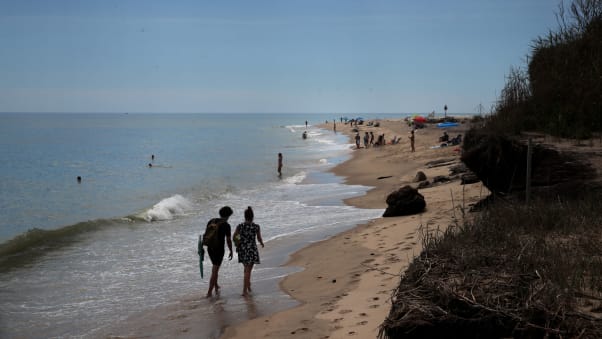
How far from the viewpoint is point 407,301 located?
4676 millimetres

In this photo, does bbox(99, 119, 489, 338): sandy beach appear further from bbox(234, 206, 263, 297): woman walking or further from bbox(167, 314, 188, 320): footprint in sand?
bbox(234, 206, 263, 297): woman walking

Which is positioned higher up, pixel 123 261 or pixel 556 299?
pixel 556 299

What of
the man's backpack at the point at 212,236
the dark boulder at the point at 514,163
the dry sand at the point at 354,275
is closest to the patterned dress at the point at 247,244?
the man's backpack at the point at 212,236

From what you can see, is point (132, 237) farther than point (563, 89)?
Yes

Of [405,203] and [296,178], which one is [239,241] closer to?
[405,203]

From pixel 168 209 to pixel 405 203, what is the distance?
1064cm

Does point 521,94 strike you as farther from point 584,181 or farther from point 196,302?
point 196,302

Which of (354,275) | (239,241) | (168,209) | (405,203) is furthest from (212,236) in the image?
(168,209)

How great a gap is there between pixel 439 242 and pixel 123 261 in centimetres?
961

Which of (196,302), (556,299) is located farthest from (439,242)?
(196,302)

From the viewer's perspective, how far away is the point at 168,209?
69.2 ft

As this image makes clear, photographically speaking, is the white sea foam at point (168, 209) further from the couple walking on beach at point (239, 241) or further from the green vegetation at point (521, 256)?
the green vegetation at point (521, 256)

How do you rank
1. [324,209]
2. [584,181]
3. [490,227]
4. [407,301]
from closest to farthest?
[407,301]
[490,227]
[584,181]
[324,209]

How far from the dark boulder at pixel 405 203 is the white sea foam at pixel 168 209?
919cm
